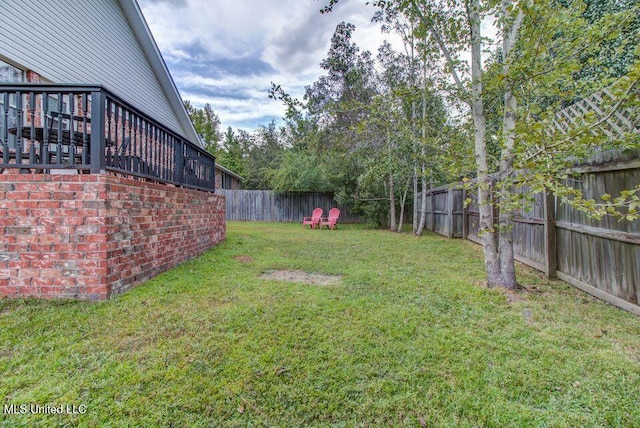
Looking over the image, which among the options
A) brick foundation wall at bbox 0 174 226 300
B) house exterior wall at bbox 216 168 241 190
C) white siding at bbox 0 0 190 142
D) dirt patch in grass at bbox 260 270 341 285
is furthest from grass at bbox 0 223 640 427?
house exterior wall at bbox 216 168 241 190

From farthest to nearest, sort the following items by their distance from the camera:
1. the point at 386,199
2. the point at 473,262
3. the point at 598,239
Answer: the point at 386,199 → the point at 473,262 → the point at 598,239

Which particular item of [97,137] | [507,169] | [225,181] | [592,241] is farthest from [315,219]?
[97,137]

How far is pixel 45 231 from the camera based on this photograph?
2.79 m

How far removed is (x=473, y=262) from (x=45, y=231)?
5810 mm

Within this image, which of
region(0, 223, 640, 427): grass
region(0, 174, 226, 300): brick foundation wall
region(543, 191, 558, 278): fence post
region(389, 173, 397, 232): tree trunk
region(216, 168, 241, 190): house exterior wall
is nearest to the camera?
region(0, 223, 640, 427): grass

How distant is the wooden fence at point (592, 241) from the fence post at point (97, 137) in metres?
3.68

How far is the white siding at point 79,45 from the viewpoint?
4.82 metres

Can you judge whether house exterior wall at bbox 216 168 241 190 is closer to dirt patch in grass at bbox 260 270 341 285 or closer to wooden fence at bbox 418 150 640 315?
dirt patch in grass at bbox 260 270 341 285

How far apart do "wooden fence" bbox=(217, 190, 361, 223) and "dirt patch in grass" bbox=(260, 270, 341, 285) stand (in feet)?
36.3

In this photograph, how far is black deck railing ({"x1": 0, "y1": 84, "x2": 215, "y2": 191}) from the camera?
288 centimetres

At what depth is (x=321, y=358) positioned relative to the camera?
1.99 meters

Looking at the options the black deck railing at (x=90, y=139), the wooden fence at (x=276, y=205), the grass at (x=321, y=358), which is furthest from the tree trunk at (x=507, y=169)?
the wooden fence at (x=276, y=205)

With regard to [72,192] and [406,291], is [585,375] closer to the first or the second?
[406,291]

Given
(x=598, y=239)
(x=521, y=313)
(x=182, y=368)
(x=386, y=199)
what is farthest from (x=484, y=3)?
(x=386, y=199)
